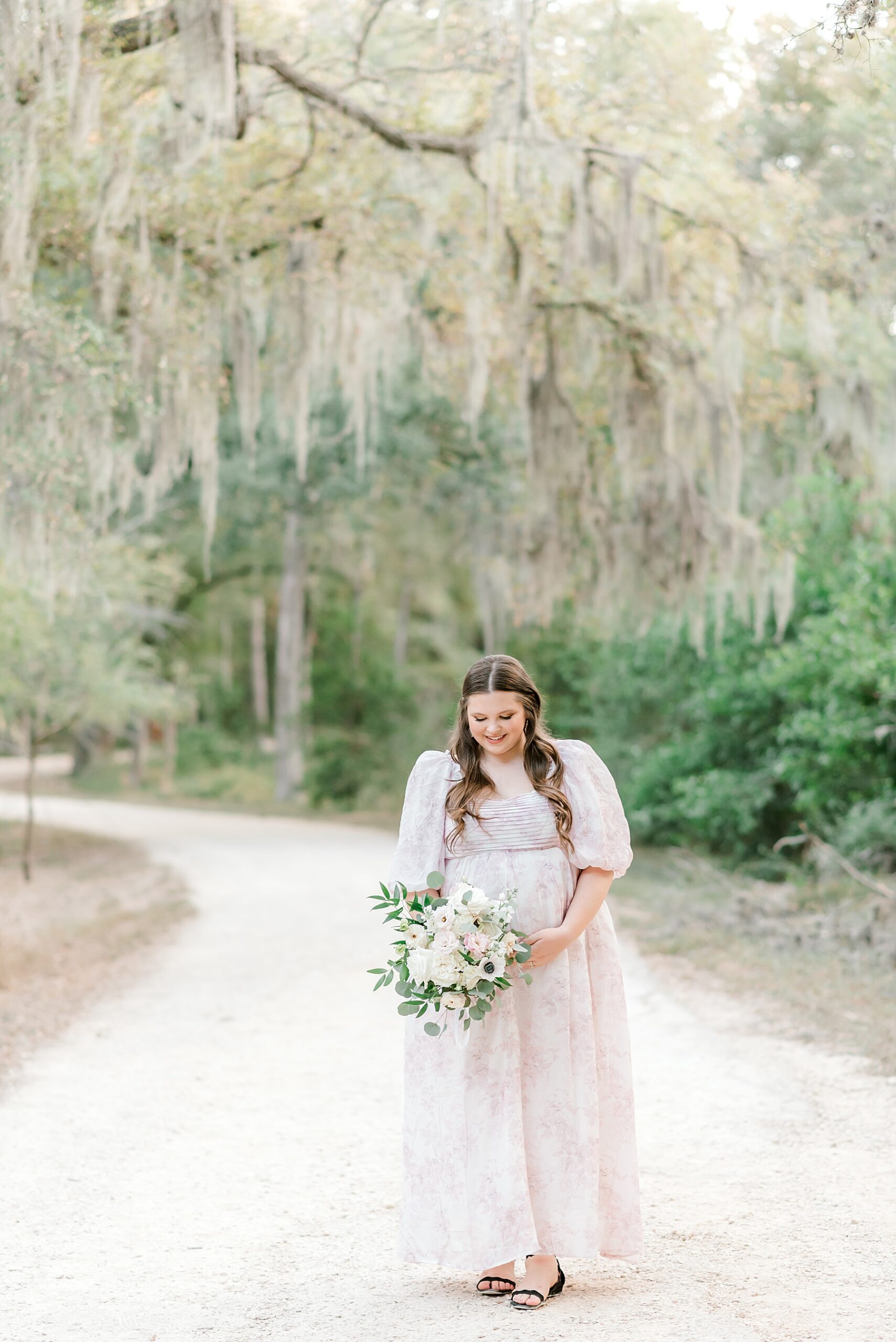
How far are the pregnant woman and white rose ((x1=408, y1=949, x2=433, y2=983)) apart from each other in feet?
0.83

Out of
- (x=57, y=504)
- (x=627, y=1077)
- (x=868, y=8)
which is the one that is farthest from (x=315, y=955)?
(x=868, y=8)

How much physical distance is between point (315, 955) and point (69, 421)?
399cm

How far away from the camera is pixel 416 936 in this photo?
328 cm

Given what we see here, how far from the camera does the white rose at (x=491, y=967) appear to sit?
3215 mm

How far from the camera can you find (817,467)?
13328 millimetres

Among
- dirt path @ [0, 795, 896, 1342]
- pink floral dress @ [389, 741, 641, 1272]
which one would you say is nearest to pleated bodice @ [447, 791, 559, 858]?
pink floral dress @ [389, 741, 641, 1272]

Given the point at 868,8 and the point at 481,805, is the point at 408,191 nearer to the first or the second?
the point at 868,8

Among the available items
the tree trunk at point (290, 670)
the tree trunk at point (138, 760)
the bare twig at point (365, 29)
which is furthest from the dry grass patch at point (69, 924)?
the tree trunk at point (138, 760)

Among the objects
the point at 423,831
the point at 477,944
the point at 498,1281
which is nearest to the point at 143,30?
the point at 423,831

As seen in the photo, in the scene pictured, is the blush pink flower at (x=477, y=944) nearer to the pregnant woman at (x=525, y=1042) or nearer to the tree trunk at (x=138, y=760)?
the pregnant woman at (x=525, y=1042)

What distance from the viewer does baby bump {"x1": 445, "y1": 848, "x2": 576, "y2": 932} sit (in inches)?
135

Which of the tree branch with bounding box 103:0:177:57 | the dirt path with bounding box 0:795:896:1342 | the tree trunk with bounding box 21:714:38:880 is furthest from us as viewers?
the tree trunk with bounding box 21:714:38:880

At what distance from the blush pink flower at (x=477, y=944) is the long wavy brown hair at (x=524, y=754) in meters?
0.36

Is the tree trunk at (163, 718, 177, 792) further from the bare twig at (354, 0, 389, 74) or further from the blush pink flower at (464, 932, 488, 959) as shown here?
the blush pink flower at (464, 932, 488, 959)
